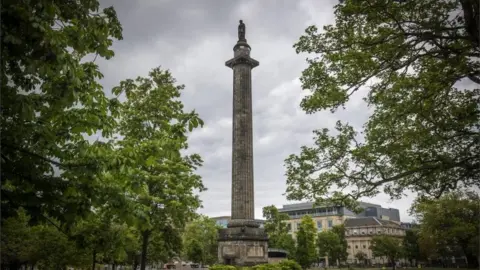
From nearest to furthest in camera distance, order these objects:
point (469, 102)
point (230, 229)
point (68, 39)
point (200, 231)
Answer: point (68, 39) < point (469, 102) < point (230, 229) < point (200, 231)

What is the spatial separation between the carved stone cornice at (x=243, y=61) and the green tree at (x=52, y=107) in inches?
1187

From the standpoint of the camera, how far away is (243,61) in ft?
119

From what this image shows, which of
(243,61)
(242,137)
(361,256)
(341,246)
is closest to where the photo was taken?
(242,137)

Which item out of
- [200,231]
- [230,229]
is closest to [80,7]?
[230,229]

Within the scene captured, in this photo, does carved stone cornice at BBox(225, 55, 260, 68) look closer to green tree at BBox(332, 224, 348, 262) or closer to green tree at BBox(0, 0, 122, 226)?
green tree at BBox(0, 0, 122, 226)

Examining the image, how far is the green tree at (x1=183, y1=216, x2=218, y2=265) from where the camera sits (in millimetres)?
61875

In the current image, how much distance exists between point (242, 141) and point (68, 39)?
96.1 ft

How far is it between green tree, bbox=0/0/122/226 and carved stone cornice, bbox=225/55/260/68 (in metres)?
30.2

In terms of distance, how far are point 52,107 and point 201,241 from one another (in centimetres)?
6363

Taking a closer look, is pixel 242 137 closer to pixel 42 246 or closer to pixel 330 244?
pixel 42 246

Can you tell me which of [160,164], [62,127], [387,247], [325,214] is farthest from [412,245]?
[62,127]

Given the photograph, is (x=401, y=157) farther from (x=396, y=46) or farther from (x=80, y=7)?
(x=80, y=7)

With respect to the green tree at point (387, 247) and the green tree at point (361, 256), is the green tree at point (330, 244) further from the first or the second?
the green tree at point (361, 256)

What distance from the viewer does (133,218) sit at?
573 centimetres
